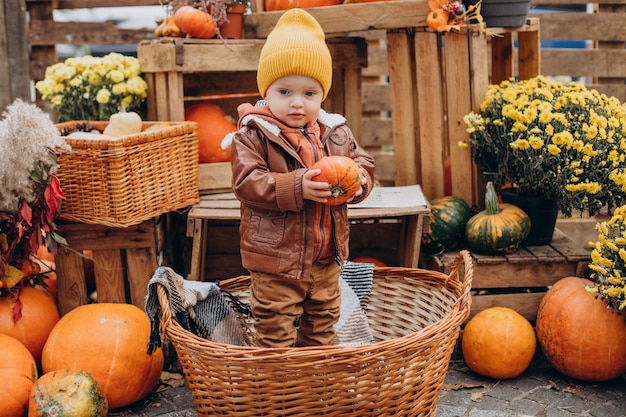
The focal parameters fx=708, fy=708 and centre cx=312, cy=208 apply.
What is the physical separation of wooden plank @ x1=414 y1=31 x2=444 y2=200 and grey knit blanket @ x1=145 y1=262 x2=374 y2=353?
0.91 metres

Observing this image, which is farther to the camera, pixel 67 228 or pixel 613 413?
pixel 67 228

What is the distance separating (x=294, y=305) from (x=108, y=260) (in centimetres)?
115

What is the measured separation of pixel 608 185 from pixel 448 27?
1.13m

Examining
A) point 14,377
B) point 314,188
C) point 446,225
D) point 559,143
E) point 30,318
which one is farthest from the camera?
point 446,225

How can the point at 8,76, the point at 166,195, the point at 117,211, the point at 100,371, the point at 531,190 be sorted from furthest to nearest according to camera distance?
the point at 8,76 < the point at 531,190 < the point at 166,195 < the point at 117,211 < the point at 100,371

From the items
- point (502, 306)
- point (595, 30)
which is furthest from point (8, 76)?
point (595, 30)

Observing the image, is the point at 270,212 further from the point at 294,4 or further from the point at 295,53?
the point at 294,4

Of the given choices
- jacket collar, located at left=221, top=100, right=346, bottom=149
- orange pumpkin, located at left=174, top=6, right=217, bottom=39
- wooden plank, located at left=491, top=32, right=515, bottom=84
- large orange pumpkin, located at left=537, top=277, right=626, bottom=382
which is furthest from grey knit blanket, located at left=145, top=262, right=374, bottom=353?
wooden plank, located at left=491, top=32, right=515, bottom=84

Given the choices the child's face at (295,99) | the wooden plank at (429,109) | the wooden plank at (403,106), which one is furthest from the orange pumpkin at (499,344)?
the child's face at (295,99)

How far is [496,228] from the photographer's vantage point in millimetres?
3590

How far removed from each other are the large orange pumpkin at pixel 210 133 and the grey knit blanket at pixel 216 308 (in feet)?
3.53

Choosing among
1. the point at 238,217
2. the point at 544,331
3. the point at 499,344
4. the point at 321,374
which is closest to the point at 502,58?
the point at 544,331

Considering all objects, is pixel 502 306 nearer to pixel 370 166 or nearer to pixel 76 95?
pixel 370 166

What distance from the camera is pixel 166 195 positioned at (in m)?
3.49
